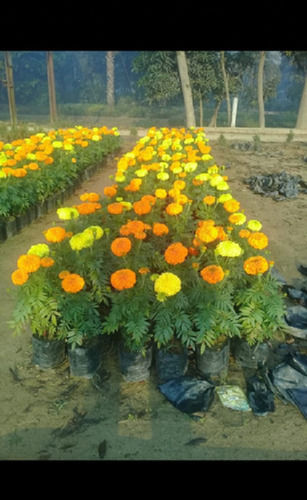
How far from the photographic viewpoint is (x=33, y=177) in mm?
6410

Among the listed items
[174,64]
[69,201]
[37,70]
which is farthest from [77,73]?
[69,201]

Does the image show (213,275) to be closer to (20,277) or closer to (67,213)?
(20,277)

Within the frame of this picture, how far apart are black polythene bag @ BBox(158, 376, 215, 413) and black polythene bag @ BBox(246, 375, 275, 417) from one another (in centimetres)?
31

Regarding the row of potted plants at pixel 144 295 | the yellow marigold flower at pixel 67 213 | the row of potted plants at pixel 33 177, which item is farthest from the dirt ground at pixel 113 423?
the row of potted plants at pixel 33 177

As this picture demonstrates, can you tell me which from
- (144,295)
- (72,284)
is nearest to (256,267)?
(144,295)

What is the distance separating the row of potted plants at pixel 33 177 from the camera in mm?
5711

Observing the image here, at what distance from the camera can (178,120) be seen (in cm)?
2573

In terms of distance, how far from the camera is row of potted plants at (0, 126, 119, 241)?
5.71m

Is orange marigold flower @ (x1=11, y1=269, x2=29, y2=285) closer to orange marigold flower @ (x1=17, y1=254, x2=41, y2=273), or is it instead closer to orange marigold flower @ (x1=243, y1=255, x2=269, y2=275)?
orange marigold flower @ (x1=17, y1=254, x2=41, y2=273)

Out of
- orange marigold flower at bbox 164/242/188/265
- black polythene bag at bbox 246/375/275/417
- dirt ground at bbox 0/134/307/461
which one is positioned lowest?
dirt ground at bbox 0/134/307/461

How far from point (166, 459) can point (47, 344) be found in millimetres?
1335

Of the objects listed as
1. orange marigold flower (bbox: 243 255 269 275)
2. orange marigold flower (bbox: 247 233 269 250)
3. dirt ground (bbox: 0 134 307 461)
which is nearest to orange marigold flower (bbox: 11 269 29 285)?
dirt ground (bbox: 0 134 307 461)

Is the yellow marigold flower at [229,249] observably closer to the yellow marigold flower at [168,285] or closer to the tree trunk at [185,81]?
the yellow marigold flower at [168,285]

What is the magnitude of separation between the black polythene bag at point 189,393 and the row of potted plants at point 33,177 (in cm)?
377
